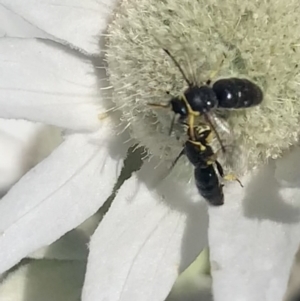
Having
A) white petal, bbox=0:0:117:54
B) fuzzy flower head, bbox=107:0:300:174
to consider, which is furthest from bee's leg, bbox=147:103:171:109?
white petal, bbox=0:0:117:54

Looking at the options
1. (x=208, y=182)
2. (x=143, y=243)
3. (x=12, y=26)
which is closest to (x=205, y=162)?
(x=208, y=182)

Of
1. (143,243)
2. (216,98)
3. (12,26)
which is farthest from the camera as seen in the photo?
(12,26)

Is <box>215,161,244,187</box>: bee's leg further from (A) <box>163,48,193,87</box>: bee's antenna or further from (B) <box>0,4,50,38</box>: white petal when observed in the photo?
(B) <box>0,4,50,38</box>: white petal

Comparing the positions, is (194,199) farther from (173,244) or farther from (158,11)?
(158,11)

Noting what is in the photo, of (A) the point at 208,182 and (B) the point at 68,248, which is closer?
(A) the point at 208,182

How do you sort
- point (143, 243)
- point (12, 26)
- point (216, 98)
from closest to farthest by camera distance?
point (216, 98) < point (143, 243) < point (12, 26)

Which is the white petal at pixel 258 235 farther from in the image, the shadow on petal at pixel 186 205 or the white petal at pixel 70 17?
the white petal at pixel 70 17

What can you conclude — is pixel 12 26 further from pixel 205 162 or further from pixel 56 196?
pixel 205 162

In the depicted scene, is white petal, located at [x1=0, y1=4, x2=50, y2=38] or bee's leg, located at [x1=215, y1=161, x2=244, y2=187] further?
white petal, located at [x1=0, y1=4, x2=50, y2=38]
